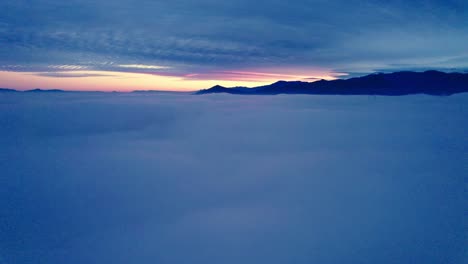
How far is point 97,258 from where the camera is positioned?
5008mm

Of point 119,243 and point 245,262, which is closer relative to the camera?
point 245,262

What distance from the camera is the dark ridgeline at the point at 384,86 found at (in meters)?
67.4

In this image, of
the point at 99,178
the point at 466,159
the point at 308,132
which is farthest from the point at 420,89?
the point at 99,178

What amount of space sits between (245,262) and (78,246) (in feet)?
10.5

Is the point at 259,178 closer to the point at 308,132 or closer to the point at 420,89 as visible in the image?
the point at 308,132

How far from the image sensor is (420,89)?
67.9 m

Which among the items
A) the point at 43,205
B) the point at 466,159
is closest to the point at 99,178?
the point at 43,205

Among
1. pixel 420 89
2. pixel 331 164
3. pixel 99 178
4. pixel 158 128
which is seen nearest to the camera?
pixel 99 178

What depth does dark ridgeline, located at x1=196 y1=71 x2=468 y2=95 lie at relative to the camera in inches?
2653

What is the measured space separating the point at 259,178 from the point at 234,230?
218 inches

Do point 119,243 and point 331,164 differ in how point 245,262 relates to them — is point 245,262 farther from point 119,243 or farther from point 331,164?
point 331,164

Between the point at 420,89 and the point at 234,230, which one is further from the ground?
the point at 420,89

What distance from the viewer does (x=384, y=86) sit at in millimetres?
74625

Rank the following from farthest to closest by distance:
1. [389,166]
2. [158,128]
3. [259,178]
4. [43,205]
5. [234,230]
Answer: [158,128] < [389,166] < [259,178] < [43,205] < [234,230]
